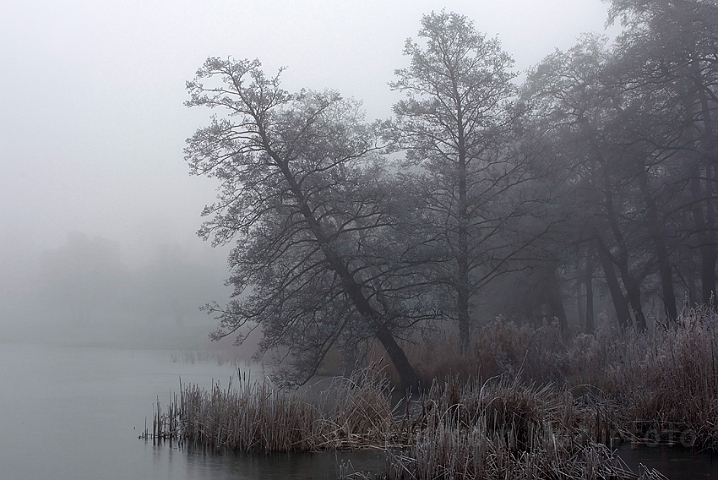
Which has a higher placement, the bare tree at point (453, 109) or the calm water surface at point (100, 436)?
the bare tree at point (453, 109)

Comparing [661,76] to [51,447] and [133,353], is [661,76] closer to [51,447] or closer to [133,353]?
[51,447]

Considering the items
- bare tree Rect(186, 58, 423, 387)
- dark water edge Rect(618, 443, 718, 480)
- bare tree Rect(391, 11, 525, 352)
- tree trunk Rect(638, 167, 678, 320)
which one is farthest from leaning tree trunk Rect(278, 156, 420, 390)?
tree trunk Rect(638, 167, 678, 320)

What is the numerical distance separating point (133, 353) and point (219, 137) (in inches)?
1007

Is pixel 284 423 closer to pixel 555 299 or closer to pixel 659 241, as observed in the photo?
pixel 659 241

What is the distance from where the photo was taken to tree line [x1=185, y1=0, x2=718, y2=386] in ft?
56.6

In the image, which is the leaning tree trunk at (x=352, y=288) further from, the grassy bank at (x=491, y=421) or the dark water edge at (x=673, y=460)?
the dark water edge at (x=673, y=460)

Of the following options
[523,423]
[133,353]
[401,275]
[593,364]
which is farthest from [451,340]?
[133,353]

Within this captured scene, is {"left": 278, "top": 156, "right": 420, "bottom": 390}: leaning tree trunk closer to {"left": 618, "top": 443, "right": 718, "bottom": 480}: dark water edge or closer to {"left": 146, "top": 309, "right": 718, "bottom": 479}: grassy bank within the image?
{"left": 146, "top": 309, "right": 718, "bottom": 479}: grassy bank

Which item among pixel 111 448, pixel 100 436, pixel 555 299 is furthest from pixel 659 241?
pixel 111 448

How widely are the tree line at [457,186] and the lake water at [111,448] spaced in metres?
3.79

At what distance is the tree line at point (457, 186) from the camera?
17.2 m

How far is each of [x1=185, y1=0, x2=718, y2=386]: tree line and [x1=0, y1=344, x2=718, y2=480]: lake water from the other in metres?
3.79

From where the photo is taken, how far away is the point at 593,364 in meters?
15.2

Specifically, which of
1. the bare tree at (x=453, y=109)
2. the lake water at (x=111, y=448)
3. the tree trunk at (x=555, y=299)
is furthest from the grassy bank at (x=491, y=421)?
the tree trunk at (x=555, y=299)
